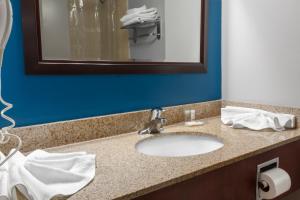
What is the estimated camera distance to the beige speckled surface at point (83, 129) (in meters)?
0.99

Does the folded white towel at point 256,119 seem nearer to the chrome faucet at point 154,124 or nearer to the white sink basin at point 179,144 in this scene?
the white sink basin at point 179,144

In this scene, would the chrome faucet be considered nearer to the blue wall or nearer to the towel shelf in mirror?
the blue wall

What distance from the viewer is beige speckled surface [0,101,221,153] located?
986 millimetres

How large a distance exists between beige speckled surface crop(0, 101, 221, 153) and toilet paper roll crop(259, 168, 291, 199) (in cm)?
54

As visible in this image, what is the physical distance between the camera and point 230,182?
0.91 metres

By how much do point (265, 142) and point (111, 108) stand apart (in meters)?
0.65

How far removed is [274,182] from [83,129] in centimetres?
76

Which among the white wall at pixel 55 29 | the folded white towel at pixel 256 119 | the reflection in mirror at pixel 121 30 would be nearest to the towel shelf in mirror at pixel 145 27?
the reflection in mirror at pixel 121 30

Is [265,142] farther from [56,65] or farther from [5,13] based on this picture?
[5,13]

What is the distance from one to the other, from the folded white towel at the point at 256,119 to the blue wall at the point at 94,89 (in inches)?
8.8

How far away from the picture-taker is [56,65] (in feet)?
3.40

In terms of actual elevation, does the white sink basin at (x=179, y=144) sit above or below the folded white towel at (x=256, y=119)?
below

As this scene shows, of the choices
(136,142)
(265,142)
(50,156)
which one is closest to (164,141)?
(136,142)

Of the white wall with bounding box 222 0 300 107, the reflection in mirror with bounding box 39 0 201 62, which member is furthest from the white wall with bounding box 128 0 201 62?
the white wall with bounding box 222 0 300 107
